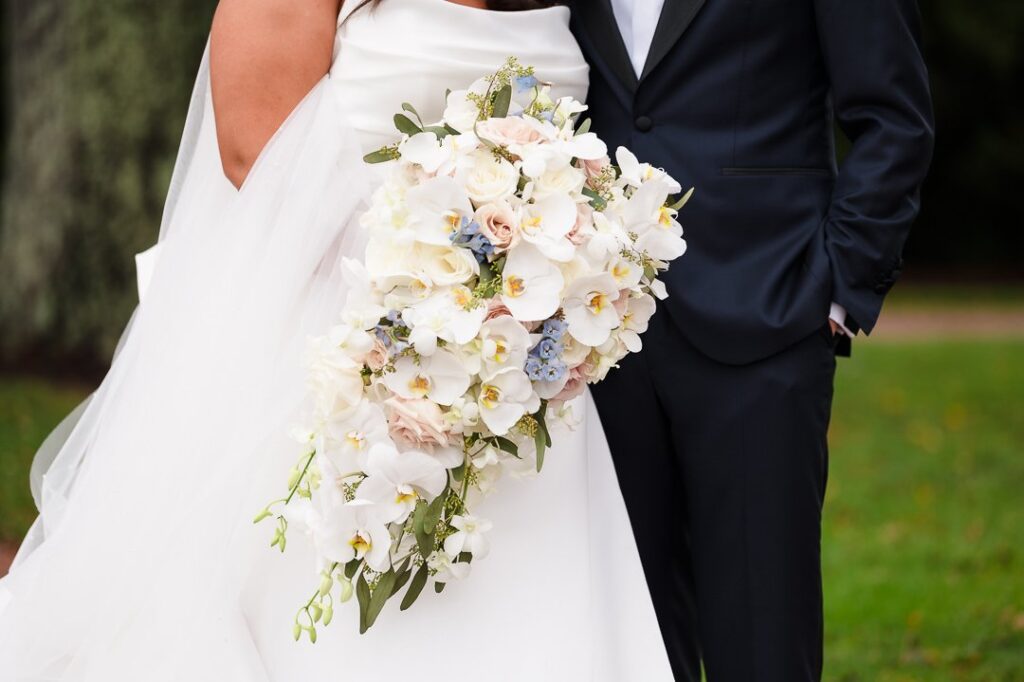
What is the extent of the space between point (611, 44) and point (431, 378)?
3.46ft

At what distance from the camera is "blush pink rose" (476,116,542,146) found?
2229 millimetres

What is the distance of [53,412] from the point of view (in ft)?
22.5

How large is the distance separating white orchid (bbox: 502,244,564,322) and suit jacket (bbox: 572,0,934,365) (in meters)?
0.67

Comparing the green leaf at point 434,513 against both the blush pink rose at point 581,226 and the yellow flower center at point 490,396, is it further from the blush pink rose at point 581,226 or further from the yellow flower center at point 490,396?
the blush pink rose at point 581,226

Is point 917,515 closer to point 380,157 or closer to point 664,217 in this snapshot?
point 664,217

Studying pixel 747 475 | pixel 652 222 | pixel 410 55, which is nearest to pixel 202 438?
pixel 410 55

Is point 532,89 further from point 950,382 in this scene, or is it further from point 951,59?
point 951,59

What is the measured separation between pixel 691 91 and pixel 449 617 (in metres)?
1.28

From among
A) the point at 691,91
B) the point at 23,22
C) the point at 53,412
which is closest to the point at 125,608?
the point at 691,91

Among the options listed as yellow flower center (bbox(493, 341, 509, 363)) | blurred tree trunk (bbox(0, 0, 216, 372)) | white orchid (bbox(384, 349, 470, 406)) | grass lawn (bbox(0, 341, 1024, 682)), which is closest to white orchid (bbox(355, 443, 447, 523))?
white orchid (bbox(384, 349, 470, 406))

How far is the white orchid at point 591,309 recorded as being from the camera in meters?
2.24

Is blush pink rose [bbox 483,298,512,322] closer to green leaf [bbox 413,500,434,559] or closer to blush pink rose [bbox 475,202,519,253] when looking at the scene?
blush pink rose [bbox 475,202,519,253]

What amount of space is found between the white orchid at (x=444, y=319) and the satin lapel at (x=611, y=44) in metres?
0.91

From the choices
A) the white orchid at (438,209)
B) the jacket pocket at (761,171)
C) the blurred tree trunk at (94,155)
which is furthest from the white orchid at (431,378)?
the blurred tree trunk at (94,155)
